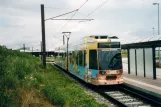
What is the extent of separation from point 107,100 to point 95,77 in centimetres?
315

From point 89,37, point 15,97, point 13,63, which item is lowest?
point 15,97

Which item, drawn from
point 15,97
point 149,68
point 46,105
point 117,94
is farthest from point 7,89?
point 149,68

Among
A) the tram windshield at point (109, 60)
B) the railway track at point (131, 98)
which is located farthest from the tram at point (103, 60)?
the railway track at point (131, 98)

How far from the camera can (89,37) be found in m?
19.3

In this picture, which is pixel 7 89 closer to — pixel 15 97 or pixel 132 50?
pixel 15 97

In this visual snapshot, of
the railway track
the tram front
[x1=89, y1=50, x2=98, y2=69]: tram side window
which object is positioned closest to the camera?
the railway track

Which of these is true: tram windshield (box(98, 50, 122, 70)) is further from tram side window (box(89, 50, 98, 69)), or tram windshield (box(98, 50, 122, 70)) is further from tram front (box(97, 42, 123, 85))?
tram side window (box(89, 50, 98, 69))

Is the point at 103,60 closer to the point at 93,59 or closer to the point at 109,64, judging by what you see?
the point at 109,64

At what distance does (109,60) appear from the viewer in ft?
59.4

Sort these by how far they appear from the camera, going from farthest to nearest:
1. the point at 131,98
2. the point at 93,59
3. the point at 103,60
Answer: the point at 93,59, the point at 103,60, the point at 131,98

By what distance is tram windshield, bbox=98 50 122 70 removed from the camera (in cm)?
1800

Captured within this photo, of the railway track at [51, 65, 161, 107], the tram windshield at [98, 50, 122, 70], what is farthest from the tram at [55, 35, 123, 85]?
the railway track at [51, 65, 161, 107]

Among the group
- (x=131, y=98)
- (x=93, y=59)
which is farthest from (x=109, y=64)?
(x=131, y=98)

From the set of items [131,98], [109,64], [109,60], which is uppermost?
[109,60]
